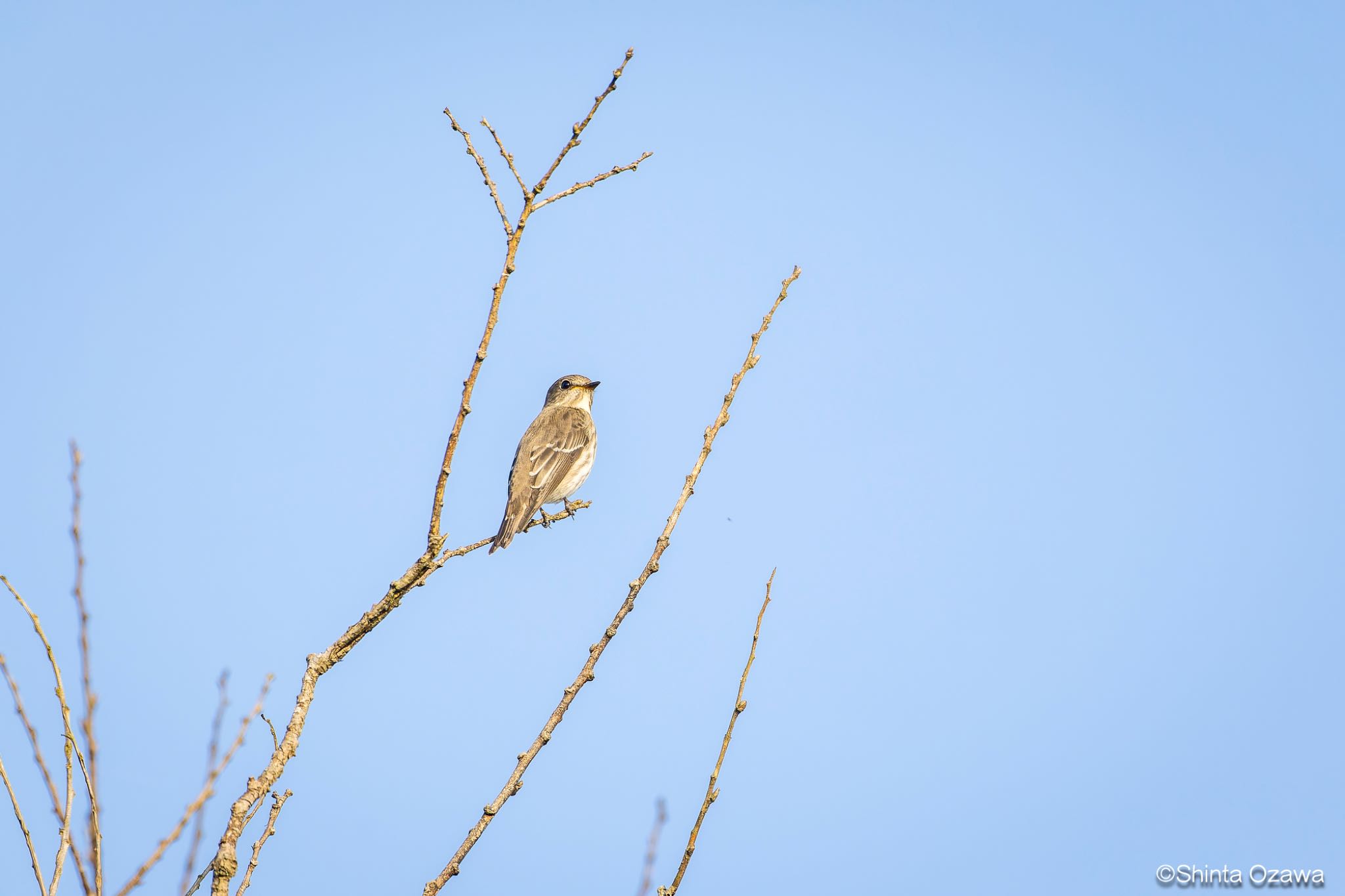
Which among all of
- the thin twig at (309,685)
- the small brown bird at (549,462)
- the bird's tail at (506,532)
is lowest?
the thin twig at (309,685)

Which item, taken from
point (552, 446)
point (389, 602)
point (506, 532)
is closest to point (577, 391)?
point (552, 446)

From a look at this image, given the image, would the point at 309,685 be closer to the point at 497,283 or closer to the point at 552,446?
the point at 497,283

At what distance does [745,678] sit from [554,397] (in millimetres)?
11262

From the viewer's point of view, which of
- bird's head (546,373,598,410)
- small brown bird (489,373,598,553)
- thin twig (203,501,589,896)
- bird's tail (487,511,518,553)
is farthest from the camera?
bird's head (546,373,598,410)

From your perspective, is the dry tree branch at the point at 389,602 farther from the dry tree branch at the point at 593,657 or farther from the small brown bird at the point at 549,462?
the small brown bird at the point at 549,462

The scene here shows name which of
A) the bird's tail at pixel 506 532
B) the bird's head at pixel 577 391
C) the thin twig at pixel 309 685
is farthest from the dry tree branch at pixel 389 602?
the bird's head at pixel 577 391

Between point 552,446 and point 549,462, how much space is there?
1.31 feet

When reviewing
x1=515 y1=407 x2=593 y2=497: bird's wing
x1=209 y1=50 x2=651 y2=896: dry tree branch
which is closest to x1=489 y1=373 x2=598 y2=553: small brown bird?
x1=515 y1=407 x2=593 y2=497: bird's wing

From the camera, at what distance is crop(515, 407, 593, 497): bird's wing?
41.8 feet

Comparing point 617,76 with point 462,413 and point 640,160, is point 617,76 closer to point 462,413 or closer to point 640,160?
point 640,160

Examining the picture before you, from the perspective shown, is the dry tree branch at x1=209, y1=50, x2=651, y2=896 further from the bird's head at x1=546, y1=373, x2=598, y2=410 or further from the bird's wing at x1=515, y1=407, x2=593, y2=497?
the bird's head at x1=546, y1=373, x2=598, y2=410

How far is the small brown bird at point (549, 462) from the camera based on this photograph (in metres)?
12.4

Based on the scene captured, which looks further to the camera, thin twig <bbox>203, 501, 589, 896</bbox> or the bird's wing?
the bird's wing

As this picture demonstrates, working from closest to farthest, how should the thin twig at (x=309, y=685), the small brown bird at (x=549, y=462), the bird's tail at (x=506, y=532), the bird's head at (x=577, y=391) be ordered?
the thin twig at (x=309, y=685)
the bird's tail at (x=506, y=532)
the small brown bird at (x=549, y=462)
the bird's head at (x=577, y=391)
